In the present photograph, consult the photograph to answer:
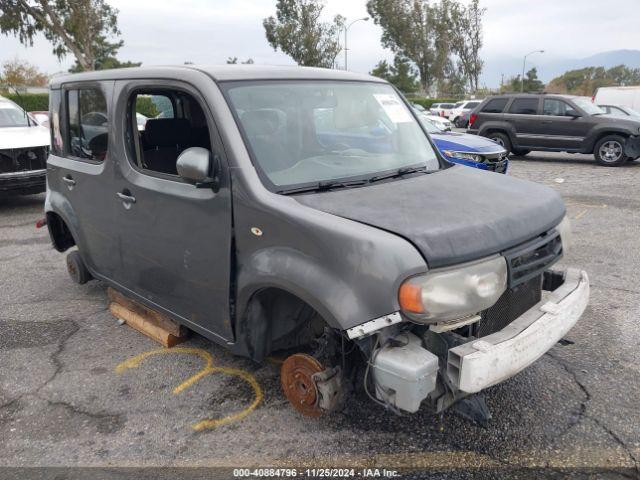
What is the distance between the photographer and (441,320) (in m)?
2.27

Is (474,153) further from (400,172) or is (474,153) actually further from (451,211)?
(451,211)

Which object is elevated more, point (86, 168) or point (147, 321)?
point (86, 168)

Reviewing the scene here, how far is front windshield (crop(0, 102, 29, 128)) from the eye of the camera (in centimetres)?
930

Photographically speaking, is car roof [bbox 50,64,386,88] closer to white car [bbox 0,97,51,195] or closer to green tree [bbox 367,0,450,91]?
white car [bbox 0,97,51,195]

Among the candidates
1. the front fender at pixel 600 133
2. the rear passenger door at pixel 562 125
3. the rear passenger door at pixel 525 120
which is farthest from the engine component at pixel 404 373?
the rear passenger door at pixel 525 120

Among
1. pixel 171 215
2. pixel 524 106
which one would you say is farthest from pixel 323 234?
pixel 524 106

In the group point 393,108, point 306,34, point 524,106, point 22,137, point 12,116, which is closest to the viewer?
point 393,108

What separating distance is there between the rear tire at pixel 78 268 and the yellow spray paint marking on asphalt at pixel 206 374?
1.38m

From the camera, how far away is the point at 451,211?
2.56m

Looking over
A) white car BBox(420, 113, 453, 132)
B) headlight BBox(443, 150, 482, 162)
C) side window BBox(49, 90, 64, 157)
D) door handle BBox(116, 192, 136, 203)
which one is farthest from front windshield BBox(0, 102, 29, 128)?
white car BBox(420, 113, 453, 132)

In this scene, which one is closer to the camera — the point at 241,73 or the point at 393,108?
the point at 241,73

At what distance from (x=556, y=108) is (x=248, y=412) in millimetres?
13305

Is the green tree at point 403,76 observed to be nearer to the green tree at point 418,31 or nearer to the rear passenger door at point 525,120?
the green tree at point 418,31

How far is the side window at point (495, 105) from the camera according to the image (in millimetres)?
14630
